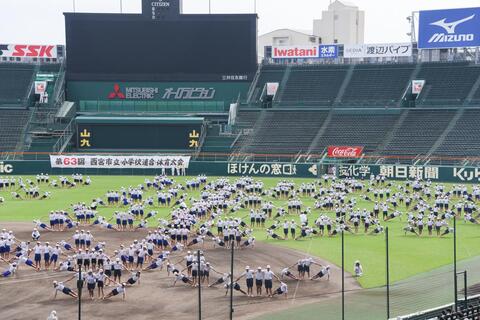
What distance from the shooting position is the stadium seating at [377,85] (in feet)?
261

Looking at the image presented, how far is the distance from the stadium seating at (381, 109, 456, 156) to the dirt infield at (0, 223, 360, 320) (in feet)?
136

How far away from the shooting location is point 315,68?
85.6m

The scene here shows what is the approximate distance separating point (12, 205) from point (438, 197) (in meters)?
27.2

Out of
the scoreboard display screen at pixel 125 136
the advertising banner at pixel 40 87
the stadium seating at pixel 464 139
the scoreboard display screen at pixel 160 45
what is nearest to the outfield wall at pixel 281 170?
the stadium seating at pixel 464 139

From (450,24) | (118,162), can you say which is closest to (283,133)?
(118,162)

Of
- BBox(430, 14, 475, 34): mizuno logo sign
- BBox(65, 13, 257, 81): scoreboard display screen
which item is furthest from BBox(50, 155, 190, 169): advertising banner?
BBox(430, 14, 475, 34): mizuno logo sign

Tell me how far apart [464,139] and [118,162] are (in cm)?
3140

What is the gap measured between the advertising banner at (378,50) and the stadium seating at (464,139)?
10.9 metres

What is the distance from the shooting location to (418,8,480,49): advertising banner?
76.3m

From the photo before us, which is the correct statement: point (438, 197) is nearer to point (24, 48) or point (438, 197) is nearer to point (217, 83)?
point (217, 83)

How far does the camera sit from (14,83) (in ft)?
276

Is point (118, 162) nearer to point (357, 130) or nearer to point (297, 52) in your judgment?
point (357, 130)

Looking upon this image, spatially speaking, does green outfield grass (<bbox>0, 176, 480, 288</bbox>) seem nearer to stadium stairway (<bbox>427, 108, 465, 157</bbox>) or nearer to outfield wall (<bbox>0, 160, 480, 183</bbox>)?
outfield wall (<bbox>0, 160, 480, 183</bbox>)

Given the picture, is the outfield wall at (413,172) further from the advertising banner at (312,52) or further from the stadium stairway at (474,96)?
the advertising banner at (312,52)
